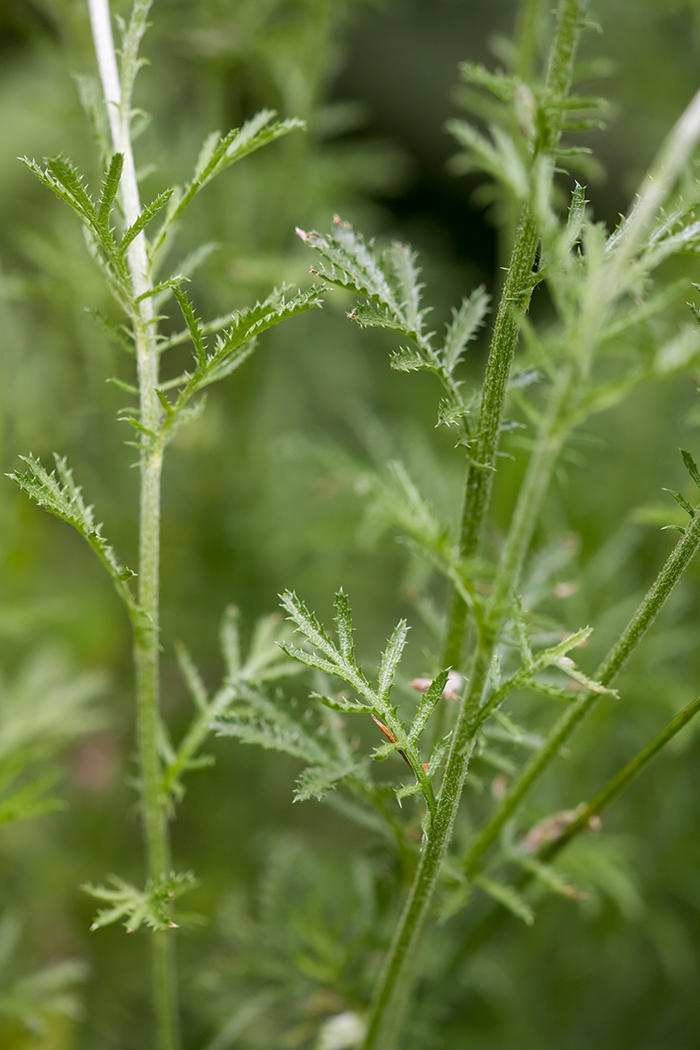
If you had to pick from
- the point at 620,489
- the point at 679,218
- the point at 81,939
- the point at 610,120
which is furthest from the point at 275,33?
A: the point at 81,939

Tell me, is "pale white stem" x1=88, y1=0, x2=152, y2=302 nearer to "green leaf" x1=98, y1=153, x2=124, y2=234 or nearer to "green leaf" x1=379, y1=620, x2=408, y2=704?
"green leaf" x1=98, y1=153, x2=124, y2=234

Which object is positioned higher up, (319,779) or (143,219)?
(143,219)

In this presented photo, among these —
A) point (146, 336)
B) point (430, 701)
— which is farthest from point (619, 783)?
point (146, 336)

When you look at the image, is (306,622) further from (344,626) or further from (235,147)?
(235,147)

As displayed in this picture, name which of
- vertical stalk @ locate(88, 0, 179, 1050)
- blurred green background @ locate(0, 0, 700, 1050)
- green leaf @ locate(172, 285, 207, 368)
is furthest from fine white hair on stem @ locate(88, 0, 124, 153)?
blurred green background @ locate(0, 0, 700, 1050)

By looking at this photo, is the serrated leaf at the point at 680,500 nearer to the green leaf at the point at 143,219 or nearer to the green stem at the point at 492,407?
the green stem at the point at 492,407
